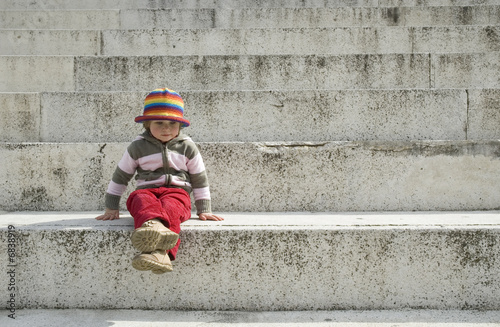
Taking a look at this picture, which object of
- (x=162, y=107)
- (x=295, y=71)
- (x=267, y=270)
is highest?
(x=295, y=71)

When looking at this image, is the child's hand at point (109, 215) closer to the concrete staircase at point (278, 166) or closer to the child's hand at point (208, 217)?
the concrete staircase at point (278, 166)

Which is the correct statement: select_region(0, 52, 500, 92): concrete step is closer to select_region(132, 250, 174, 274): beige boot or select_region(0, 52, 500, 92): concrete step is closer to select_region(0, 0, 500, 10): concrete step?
select_region(132, 250, 174, 274): beige boot

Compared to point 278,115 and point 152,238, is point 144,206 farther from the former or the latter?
point 278,115

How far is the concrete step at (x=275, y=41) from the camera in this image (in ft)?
12.2

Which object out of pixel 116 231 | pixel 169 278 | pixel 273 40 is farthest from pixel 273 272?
pixel 273 40

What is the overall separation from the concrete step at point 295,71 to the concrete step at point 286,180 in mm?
880

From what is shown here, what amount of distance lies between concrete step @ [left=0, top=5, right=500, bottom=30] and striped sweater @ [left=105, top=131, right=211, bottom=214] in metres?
2.70

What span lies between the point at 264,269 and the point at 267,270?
0.02 m

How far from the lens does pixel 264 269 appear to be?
74.7 inches

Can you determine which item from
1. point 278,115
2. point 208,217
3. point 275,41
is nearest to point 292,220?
point 208,217

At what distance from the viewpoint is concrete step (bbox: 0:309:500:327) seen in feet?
5.67

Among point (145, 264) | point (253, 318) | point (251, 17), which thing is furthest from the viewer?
point (251, 17)

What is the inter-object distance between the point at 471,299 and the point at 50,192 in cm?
240

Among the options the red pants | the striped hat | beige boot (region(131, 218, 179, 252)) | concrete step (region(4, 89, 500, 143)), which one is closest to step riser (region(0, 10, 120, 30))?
concrete step (region(4, 89, 500, 143))
